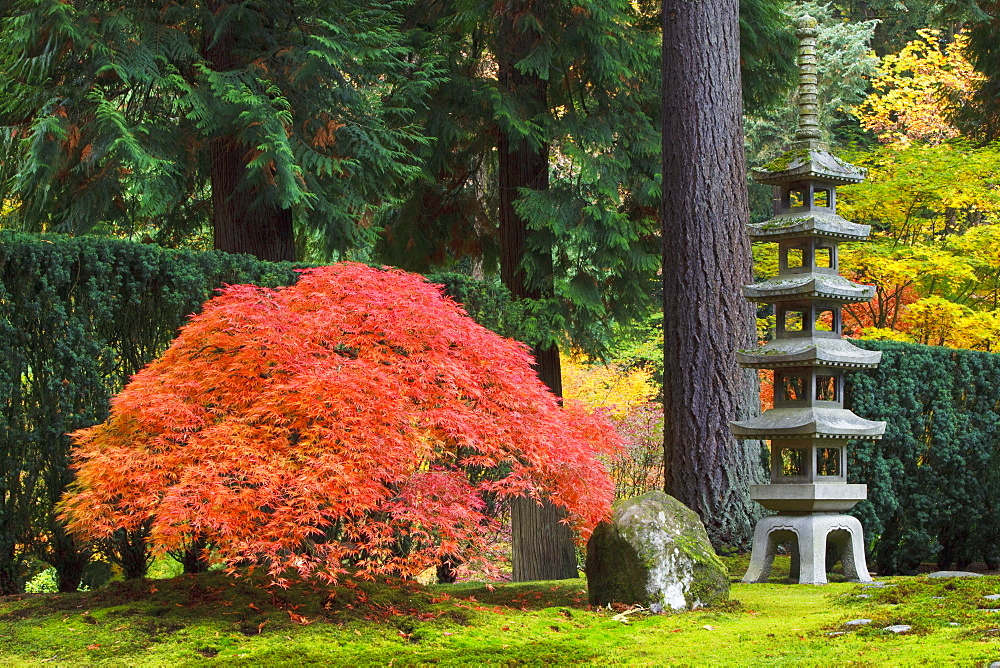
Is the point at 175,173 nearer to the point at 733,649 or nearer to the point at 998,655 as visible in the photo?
the point at 733,649

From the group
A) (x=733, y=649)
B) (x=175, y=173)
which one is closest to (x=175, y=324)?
(x=175, y=173)

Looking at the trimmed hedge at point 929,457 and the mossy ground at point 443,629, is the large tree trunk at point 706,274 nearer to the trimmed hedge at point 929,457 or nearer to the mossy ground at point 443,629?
the trimmed hedge at point 929,457

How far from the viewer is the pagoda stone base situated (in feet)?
28.1

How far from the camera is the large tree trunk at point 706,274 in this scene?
31.0ft

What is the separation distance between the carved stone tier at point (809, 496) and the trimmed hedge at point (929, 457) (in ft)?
3.44

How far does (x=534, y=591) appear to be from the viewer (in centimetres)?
773

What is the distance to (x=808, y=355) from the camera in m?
8.43

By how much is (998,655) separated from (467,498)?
2.94 meters

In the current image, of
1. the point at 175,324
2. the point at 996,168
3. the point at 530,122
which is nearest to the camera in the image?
the point at 175,324

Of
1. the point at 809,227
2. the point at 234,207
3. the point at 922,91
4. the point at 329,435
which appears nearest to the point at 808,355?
the point at 809,227

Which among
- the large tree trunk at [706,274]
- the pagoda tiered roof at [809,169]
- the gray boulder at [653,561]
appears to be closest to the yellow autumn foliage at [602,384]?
the large tree trunk at [706,274]

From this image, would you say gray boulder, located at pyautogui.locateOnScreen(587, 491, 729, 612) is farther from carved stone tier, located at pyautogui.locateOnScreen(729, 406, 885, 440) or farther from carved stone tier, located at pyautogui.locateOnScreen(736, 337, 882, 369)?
carved stone tier, located at pyautogui.locateOnScreen(736, 337, 882, 369)

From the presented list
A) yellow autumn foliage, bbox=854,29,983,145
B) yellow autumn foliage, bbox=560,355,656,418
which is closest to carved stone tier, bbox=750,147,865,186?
yellow autumn foliage, bbox=560,355,656,418

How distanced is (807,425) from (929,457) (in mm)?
2498
